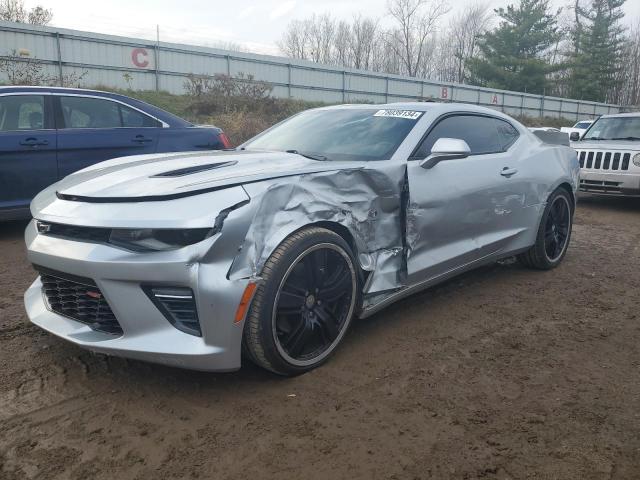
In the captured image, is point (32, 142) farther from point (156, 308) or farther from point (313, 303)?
point (313, 303)

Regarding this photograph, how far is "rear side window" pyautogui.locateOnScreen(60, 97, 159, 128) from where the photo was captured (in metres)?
5.76

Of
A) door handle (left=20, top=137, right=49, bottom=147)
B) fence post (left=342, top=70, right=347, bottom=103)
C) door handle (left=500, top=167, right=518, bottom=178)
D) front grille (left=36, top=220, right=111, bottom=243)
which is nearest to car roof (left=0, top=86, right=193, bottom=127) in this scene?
door handle (left=20, top=137, right=49, bottom=147)

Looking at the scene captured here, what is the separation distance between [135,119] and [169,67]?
48.4 feet

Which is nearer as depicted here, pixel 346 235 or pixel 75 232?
pixel 75 232

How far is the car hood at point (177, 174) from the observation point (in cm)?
254

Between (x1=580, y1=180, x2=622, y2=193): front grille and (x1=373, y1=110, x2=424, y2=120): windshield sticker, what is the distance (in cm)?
626

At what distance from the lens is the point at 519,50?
145 feet

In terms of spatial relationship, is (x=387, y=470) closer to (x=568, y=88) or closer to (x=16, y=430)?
(x=16, y=430)

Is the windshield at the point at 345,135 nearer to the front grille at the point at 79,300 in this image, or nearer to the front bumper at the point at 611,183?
the front grille at the point at 79,300

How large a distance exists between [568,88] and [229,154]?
182 ft

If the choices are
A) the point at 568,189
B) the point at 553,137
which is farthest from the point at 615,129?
the point at 568,189

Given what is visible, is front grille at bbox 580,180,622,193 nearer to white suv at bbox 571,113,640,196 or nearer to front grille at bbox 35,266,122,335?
white suv at bbox 571,113,640,196

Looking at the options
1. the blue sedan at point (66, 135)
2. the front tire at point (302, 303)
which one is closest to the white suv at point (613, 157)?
the blue sedan at point (66, 135)

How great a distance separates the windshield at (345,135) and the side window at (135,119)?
2.61m
